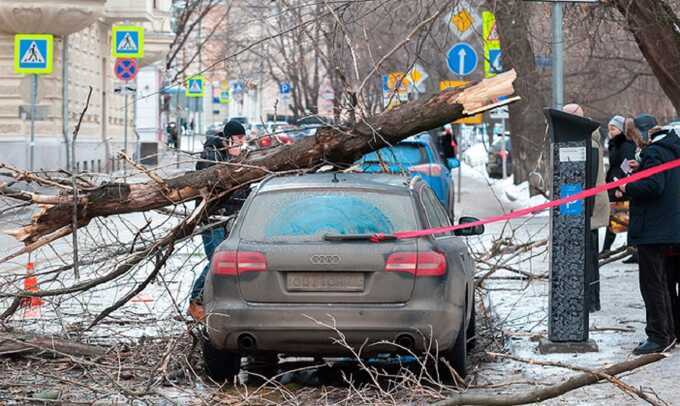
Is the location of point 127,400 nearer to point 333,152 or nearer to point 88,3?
point 333,152

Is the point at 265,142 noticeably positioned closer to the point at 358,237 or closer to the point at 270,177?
the point at 270,177

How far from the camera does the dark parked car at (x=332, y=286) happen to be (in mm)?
8422

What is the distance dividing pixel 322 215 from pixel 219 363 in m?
1.13

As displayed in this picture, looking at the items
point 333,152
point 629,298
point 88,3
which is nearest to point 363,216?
point 333,152

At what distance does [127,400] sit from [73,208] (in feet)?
8.34

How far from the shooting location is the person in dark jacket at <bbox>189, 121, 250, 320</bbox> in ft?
34.8

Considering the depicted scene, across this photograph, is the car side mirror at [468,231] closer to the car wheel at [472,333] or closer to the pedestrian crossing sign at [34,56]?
the car wheel at [472,333]

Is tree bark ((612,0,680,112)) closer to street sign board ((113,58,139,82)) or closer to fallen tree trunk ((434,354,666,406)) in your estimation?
fallen tree trunk ((434,354,666,406))

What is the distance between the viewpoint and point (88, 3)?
35.5 m

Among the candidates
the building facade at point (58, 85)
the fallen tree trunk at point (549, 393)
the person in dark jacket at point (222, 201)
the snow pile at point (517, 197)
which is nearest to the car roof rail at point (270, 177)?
the person in dark jacket at point (222, 201)

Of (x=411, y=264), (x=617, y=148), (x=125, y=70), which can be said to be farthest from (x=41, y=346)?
(x=125, y=70)

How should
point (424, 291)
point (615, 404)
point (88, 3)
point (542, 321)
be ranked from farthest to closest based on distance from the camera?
point (88, 3) → point (542, 321) → point (424, 291) → point (615, 404)

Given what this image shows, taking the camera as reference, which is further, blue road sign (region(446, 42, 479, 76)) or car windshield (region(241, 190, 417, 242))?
blue road sign (region(446, 42, 479, 76))

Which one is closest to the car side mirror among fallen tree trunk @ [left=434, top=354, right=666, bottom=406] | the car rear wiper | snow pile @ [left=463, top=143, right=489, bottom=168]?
the car rear wiper
